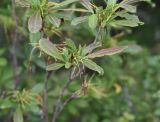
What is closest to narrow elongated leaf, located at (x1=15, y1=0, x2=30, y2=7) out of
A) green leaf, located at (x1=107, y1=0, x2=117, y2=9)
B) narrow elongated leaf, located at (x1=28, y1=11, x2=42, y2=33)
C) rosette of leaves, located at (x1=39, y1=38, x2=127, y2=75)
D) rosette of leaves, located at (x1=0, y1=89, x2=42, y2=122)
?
narrow elongated leaf, located at (x1=28, y1=11, x2=42, y2=33)

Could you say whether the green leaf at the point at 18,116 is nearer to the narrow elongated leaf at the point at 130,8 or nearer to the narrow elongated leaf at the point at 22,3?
the narrow elongated leaf at the point at 22,3

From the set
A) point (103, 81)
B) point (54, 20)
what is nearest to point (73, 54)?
point (54, 20)

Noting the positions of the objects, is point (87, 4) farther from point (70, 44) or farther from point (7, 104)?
point (7, 104)

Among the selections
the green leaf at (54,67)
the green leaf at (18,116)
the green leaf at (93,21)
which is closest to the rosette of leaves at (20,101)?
the green leaf at (18,116)

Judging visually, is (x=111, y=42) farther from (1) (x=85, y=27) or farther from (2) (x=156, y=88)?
(2) (x=156, y=88)

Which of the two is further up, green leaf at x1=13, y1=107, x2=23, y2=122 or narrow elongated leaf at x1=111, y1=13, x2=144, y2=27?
narrow elongated leaf at x1=111, y1=13, x2=144, y2=27

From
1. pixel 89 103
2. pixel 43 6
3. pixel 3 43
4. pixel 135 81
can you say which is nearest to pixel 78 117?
pixel 89 103

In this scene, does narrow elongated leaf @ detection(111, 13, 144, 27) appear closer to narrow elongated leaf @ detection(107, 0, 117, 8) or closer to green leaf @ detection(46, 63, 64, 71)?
narrow elongated leaf @ detection(107, 0, 117, 8)
